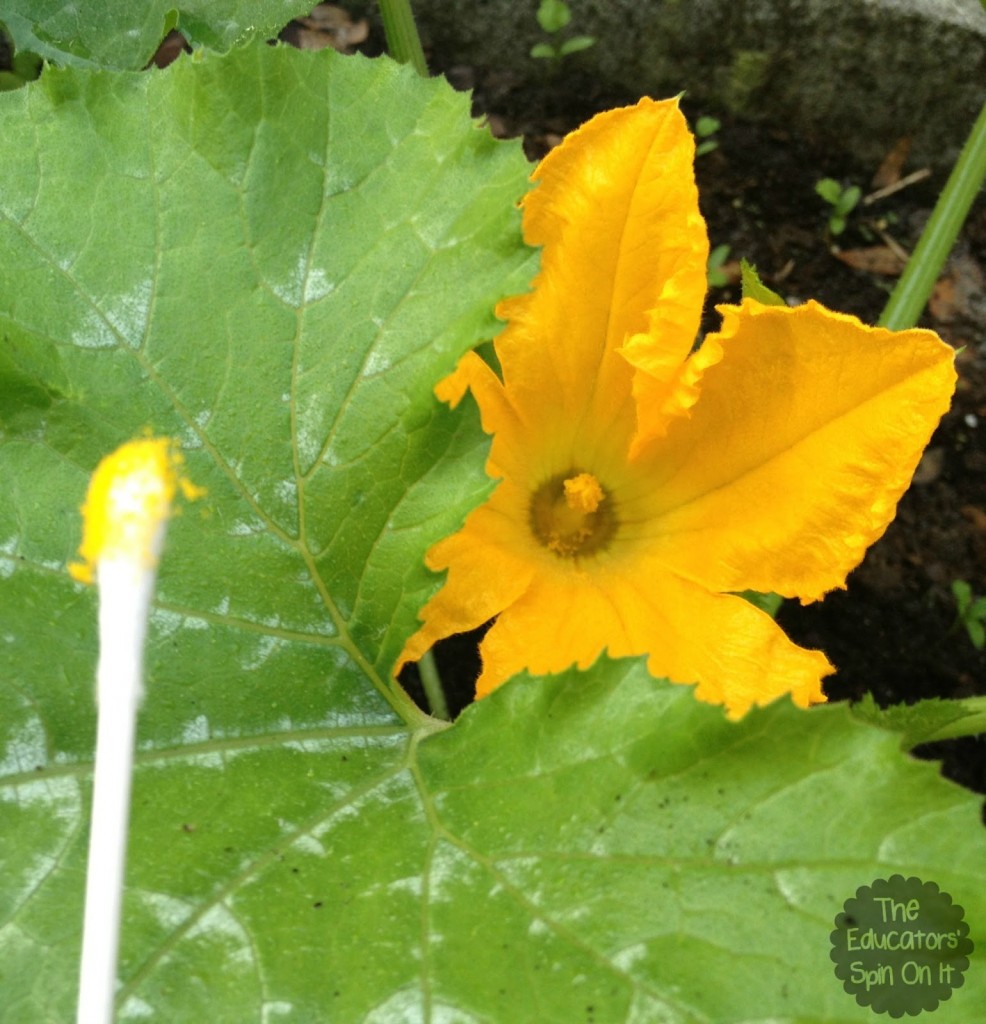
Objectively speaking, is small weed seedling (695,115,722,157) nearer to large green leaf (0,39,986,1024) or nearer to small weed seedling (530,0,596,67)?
small weed seedling (530,0,596,67)

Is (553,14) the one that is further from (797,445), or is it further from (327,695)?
(327,695)

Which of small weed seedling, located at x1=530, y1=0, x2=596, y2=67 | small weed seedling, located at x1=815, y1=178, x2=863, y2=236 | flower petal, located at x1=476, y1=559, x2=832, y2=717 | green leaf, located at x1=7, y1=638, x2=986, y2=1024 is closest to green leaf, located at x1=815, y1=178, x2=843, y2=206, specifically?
small weed seedling, located at x1=815, y1=178, x2=863, y2=236

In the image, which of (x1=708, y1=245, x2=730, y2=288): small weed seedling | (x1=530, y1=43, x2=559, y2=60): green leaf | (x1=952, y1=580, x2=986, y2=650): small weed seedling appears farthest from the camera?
(x1=530, y1=43, x2=559, y2=60): green leaf

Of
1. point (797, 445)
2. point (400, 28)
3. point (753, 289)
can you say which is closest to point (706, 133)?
point (400, 28)

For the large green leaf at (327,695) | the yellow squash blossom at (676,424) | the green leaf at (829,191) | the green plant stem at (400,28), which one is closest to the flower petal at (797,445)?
the yellow squash blossom at (676,424)

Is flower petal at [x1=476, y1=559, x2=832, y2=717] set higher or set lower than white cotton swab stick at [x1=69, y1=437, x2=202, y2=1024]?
higher

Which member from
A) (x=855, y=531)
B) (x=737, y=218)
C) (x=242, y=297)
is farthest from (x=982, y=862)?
(x=737, y=218)

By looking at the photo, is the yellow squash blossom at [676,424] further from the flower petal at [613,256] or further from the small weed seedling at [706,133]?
the small weed seedling at [706,133]
